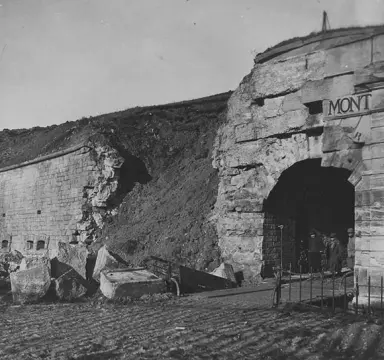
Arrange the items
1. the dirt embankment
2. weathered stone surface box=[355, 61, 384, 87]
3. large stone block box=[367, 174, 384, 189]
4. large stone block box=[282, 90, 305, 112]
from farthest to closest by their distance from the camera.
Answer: the dirt embankment → large stone block box=[282, 90, 305, 112] → weathered stone surface box=[355, 61, 384, 87] → large stone block box=[367, 174, 384, 189]

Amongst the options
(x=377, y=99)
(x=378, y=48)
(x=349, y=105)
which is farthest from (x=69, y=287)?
(x=378, y=48)

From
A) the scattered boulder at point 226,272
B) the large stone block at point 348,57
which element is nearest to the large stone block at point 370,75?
the large stone block at point 348,57

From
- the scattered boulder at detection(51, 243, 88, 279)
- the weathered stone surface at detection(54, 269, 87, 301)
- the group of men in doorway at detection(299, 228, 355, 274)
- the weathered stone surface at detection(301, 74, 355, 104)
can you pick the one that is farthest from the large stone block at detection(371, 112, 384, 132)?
the scattered boulder at detection(51, 243, 88, 279)

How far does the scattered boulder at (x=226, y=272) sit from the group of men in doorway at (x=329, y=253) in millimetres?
2196

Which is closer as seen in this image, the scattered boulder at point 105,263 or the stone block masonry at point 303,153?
the stone block masonry at point 303,153

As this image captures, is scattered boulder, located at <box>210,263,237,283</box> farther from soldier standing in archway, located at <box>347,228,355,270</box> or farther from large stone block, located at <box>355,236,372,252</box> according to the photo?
soldier standing in archway, located at <box>347,228,355,270</box>

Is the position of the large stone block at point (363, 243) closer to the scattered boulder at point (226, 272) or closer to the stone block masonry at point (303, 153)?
the stone block masonry at point (303, 153)

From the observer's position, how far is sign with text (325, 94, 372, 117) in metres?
8.98

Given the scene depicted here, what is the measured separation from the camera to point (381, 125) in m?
8.61

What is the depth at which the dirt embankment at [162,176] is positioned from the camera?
1394 cm

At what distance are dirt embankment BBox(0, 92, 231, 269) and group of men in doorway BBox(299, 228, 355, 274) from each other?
2.34 m

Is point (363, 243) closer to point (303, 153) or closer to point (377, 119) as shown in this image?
point (377, 119)

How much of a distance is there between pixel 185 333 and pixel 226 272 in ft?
17.1

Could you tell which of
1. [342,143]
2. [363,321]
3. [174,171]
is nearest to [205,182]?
[174,171]
